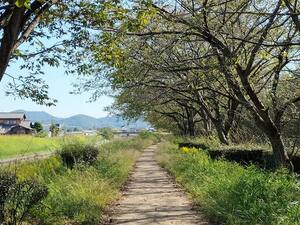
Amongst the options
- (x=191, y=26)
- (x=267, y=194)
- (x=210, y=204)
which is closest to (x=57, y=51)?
(x=191, y=26)

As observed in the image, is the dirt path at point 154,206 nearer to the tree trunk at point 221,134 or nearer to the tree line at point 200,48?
the tree line at point 200,48

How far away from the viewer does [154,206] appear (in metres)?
12.7

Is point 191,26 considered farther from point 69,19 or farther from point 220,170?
point 220,170

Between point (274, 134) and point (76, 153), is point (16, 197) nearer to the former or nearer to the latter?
point (274, 134)

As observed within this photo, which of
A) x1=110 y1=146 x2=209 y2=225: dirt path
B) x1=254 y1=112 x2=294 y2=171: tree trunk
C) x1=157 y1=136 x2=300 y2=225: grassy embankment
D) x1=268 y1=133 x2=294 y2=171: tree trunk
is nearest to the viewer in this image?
x1=157 y1=136 x2=300 y2=225: grassy embankment

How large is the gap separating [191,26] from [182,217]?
4876 mm

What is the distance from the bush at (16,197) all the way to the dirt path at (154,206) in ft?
6.97

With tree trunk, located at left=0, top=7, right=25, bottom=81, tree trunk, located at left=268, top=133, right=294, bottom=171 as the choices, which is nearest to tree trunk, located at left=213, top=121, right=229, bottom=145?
tree trunk, located at left=268, top=133, right=294, bottom=171

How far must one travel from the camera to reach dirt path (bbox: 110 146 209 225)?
1068 centimetres

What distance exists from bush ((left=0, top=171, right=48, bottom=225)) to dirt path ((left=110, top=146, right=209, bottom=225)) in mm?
2125

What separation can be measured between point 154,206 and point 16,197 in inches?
189

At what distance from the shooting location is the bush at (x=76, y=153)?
19844 mm

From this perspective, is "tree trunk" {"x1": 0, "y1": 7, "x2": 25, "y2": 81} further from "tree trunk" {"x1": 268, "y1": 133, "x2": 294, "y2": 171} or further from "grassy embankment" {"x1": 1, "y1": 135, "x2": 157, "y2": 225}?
"tree trunk" {"x1": 268, "y1": 133, "x2": 294, "y2": 171}

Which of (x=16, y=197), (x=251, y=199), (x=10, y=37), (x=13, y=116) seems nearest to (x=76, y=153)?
(x=16, y=197)
